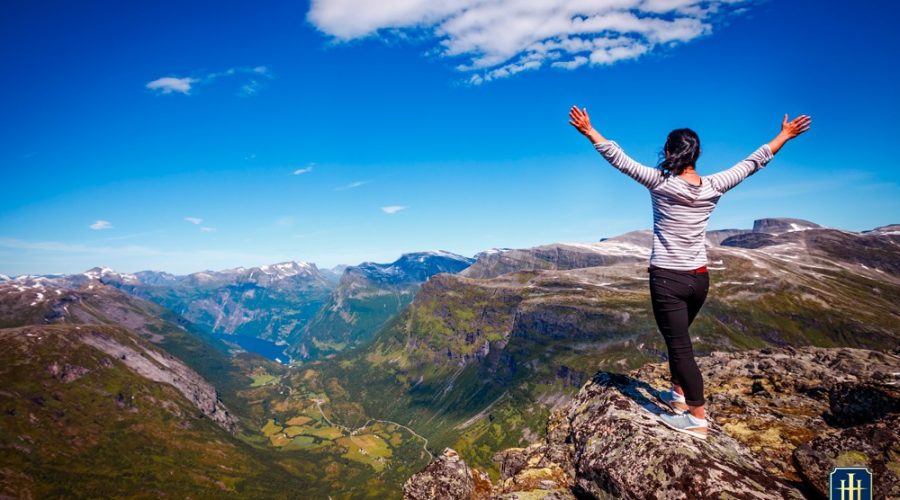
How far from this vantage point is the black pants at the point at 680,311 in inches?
371

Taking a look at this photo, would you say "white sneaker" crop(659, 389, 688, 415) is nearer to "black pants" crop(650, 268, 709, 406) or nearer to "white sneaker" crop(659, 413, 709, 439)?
"white sneaker" crop(659, 413, 709, 439)

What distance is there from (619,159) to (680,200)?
1.66m

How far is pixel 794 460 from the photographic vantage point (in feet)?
34.9

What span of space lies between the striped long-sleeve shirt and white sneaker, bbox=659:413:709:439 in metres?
4.14

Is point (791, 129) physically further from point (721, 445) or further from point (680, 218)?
point (721, 445)

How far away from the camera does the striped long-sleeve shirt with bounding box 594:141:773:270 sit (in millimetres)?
9305

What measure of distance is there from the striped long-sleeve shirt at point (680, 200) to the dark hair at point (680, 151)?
188 mm

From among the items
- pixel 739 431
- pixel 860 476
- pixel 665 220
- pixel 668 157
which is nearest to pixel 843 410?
pixel 739 431

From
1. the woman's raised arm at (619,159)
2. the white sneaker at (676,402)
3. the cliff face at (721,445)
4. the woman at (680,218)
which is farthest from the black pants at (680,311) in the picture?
the woman's raised arm at (619,159)

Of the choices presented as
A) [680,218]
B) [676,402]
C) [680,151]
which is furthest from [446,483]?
[680,151]

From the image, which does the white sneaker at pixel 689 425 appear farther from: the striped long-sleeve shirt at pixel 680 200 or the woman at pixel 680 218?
the striped long-sleeve shirt at pixel 680 200

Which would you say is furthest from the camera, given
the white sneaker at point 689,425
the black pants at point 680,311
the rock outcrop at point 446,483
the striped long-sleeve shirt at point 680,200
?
the rock outcrop at point 446,483

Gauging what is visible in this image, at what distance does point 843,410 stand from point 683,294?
11.2 m

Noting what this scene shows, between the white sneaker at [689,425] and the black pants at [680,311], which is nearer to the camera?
the black pants at [680,311]
